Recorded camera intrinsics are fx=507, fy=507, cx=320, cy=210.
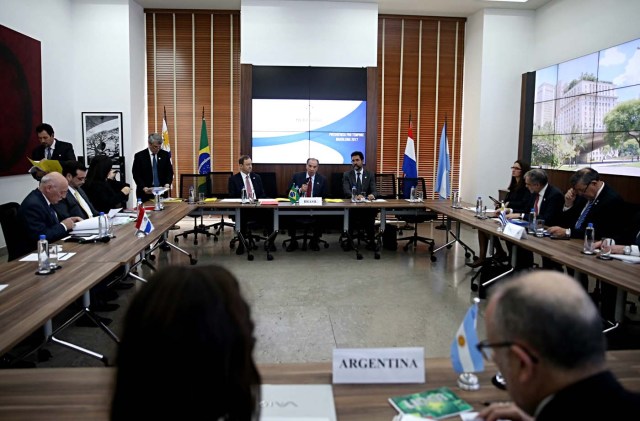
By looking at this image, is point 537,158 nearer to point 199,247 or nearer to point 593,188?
point 593,188

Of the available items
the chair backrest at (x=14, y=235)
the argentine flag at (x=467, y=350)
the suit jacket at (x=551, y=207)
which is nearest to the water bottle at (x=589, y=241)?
the suit jacket at (x=551, y=207)

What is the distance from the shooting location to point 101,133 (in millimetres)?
8438

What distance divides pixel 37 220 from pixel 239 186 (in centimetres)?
355

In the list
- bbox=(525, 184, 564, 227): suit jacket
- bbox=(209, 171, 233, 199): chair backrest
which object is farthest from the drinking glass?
bbox=(209, 171, 233, 199): chair backrest

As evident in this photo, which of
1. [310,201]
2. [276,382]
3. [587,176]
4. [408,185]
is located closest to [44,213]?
[276,382]

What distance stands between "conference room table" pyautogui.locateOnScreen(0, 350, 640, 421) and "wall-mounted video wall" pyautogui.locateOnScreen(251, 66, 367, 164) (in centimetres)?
696

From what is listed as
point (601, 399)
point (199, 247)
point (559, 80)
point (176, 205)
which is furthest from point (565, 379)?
point (559, 80)

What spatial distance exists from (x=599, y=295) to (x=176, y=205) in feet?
15.7

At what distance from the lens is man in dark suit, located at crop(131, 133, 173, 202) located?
707 centimetres

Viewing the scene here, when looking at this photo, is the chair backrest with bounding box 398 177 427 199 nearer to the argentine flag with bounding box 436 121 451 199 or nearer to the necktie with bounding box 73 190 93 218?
the argentine flag with bounding box 436 121 451 199

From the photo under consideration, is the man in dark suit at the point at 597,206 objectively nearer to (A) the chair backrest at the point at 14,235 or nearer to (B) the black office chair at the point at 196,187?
(A) the chair backrest at the point at 14,235

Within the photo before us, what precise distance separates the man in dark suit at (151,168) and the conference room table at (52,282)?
9.79ft

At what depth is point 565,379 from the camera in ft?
3.09

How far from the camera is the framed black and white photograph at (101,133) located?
8.40 meters
